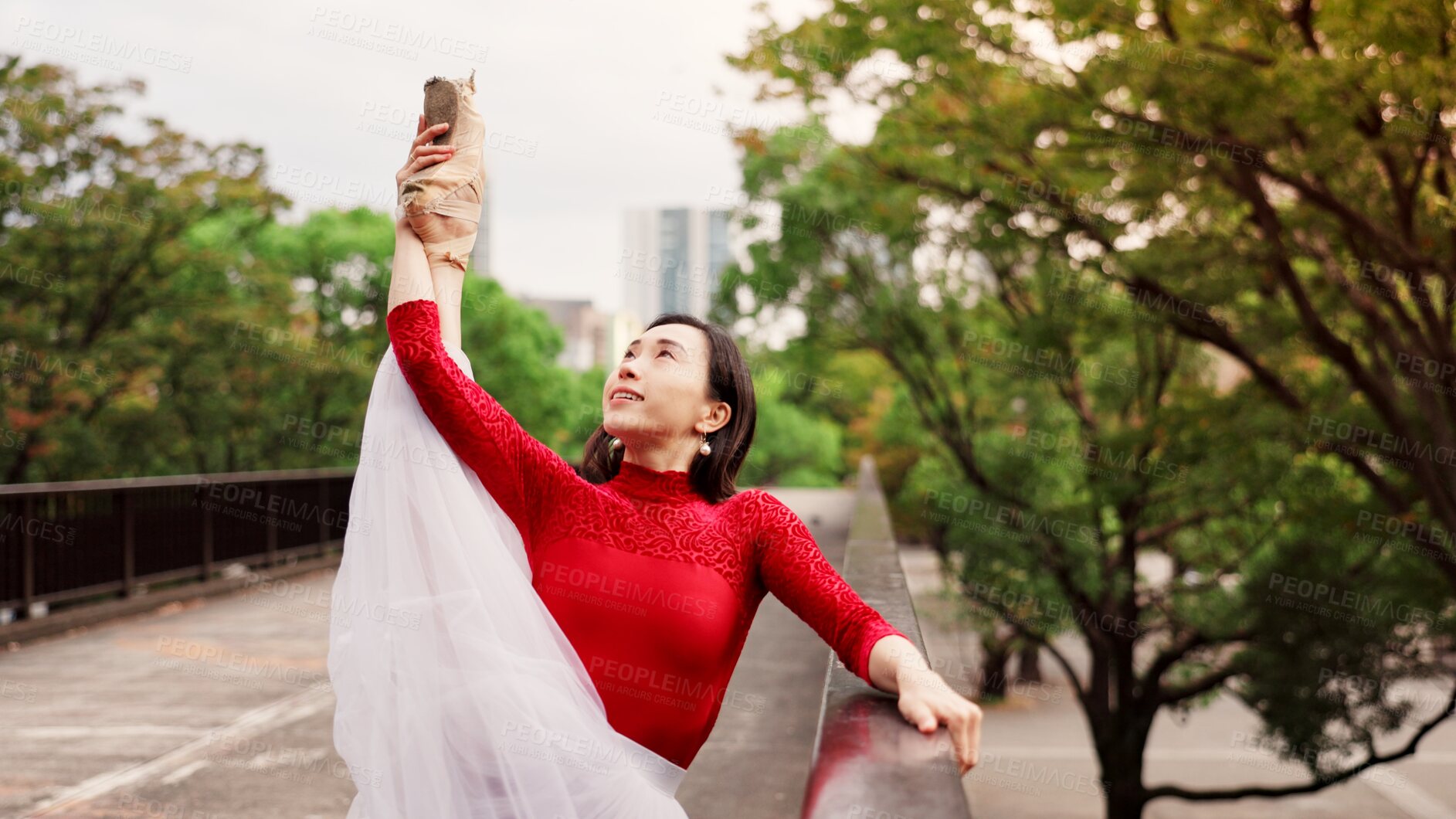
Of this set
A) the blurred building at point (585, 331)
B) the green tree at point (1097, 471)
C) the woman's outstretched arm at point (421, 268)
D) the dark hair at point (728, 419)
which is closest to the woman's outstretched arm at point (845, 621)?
the dark hair at point (728, 419)

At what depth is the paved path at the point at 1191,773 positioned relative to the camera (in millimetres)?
16375

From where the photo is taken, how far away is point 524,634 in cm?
196

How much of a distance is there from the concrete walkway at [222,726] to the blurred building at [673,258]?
200 cm

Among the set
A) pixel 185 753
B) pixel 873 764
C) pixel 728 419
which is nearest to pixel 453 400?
pixel 728 419

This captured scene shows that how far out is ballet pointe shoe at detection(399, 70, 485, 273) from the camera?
2.00 meters

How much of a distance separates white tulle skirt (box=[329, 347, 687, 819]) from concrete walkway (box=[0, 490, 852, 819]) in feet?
7.63

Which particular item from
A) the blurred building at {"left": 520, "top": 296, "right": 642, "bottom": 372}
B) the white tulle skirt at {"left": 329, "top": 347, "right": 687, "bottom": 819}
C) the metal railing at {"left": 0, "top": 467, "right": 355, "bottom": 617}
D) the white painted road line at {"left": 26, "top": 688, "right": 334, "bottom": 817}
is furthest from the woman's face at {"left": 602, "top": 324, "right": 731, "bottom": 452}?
the blurred building at {"left": 520, "top": 296, "right": 642, "bottom": 372}

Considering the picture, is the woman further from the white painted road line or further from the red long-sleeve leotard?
the white painted road line

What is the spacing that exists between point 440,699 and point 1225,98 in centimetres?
764

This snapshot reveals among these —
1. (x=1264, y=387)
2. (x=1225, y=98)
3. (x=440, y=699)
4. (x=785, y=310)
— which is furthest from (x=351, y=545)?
(x=785, y=310)

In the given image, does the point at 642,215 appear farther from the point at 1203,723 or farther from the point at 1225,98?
the point at 1225,98

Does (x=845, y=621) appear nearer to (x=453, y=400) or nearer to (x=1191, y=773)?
(x=453, y=400)

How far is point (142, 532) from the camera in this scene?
9.12m

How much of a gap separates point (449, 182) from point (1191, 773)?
1906cm
